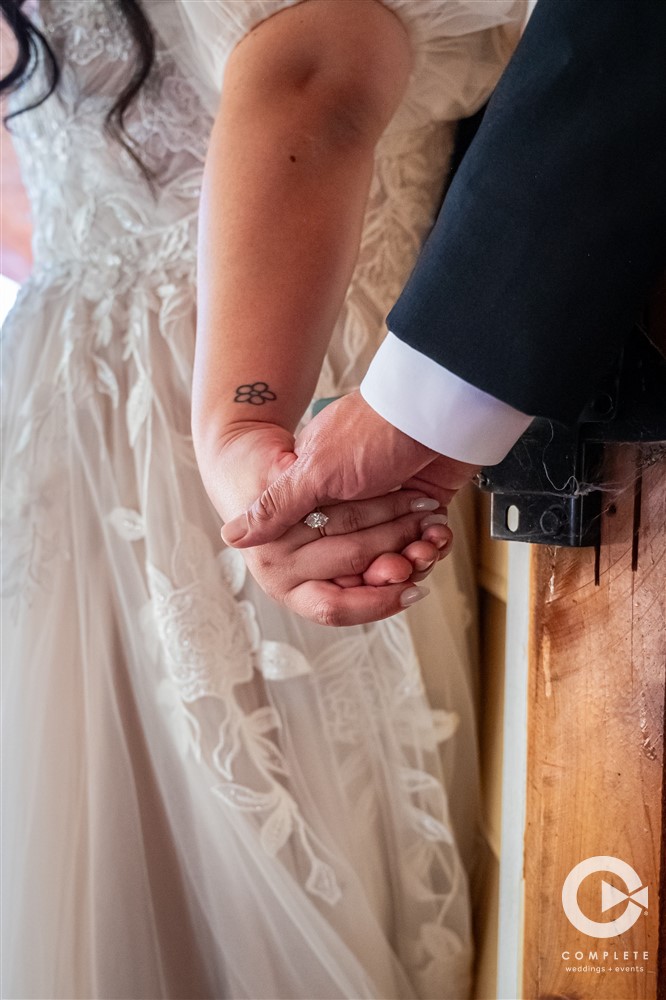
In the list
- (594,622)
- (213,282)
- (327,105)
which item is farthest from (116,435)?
(594,622)

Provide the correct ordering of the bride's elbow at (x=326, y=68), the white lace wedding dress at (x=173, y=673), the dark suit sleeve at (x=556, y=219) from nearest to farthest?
the dark suit sleeve at (x=556, y=219) → the bride's elbow at (x=326, y=68) → the white lace wedding dress at (x=173, y=673)

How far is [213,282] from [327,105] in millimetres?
140

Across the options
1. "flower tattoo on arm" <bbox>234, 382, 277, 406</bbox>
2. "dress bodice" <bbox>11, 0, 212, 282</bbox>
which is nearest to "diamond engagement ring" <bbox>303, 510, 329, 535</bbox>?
"flower tattoo on arm" <bbox>234, 382, 277, 406</bbox>

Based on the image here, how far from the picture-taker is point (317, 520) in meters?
0.43

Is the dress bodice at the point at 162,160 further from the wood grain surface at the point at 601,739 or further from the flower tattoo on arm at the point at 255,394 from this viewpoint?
the wood grain surface at the point at 601,739

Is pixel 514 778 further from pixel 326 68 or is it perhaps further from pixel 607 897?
pixel 326 68

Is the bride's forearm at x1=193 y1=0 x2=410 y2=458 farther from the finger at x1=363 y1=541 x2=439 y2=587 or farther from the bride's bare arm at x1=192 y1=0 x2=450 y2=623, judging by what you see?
the finger at x1=363 y1=541 x2=439 y2=587

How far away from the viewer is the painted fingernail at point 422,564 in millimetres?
422

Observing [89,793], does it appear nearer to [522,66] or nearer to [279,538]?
[279,538]

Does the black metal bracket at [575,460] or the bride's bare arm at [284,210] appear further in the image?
the bride's bare arm at [284,210]

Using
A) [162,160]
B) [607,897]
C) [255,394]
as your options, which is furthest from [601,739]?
[162,160]

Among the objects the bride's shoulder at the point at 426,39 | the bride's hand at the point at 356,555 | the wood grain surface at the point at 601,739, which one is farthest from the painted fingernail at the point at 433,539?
the bride's shoulder at the point at 426,39

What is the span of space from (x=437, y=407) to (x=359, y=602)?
12 centimetres

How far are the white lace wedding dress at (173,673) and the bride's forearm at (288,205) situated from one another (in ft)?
0.34
